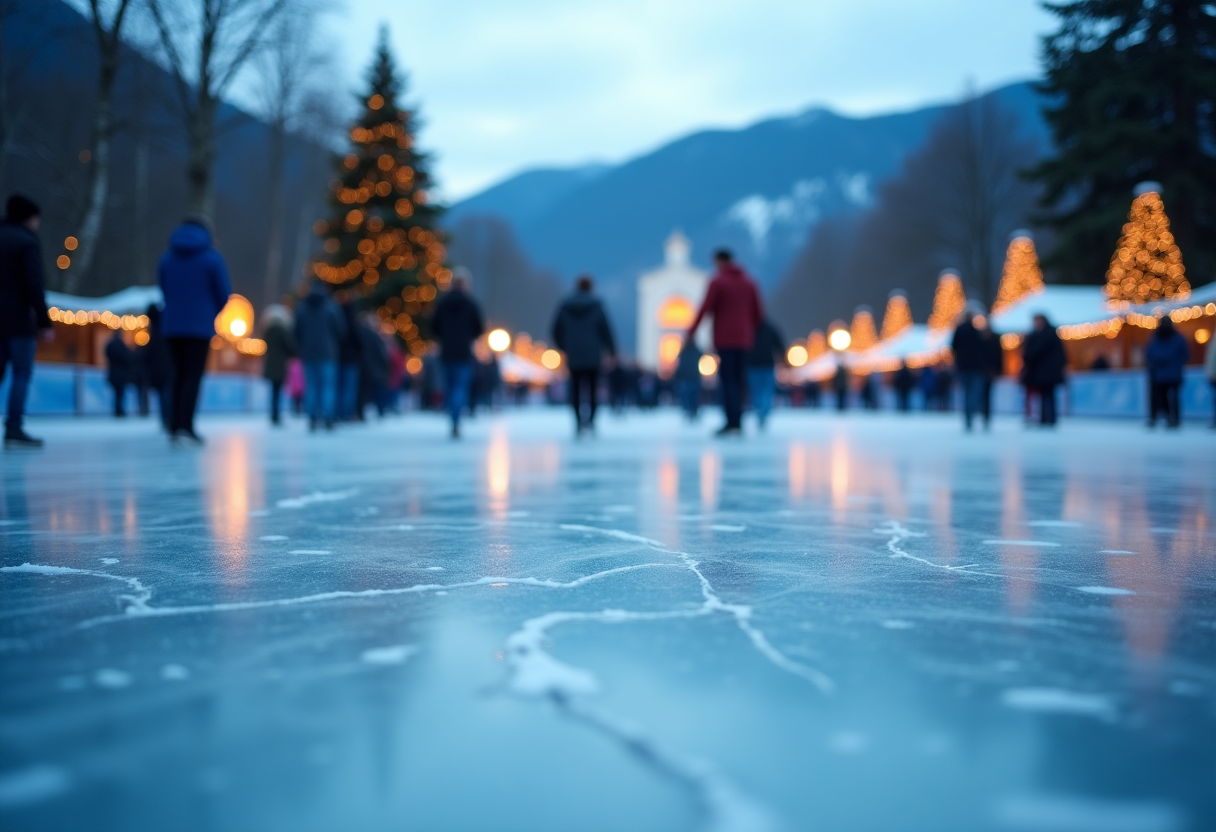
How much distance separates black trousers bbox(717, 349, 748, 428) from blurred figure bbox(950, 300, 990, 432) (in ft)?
14.0

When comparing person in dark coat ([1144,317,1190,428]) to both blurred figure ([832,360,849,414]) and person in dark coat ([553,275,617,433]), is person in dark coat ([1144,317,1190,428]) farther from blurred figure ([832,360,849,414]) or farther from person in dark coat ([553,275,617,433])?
blurred figure ([832,360,849,414])

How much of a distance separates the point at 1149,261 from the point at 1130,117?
9.80 m

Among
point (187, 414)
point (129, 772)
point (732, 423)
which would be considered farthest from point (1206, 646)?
point (732, 423)

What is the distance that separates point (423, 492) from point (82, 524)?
1.47m

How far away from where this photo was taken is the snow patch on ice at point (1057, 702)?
1146 mm

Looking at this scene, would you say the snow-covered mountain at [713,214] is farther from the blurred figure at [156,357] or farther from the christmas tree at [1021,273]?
the blurred figure at [156,357]

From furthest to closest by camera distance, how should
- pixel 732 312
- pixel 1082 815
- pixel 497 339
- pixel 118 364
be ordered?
pixel 497 339 → pixel 118 364 → pixel 732 312 → pixel 1082 815

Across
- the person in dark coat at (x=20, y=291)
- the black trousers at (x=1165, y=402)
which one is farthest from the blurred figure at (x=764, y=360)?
the person in dark coat at (x=20, y=291)

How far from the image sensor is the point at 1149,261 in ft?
62.0

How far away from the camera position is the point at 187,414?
763 centimetres

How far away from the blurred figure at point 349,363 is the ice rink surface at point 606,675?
9.71 metres

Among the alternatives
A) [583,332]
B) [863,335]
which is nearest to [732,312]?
[583,332]

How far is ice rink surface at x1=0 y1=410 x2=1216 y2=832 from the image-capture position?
92 cm

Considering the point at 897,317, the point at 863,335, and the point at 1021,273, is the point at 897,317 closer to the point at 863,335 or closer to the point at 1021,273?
the point at 863,335
